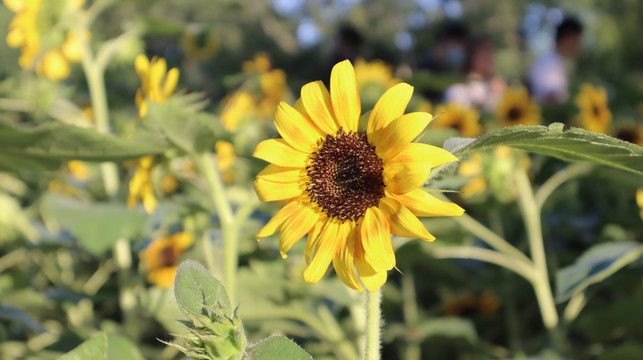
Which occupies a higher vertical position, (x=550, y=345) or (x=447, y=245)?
(x=447, y=245)

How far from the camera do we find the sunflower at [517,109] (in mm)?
1950

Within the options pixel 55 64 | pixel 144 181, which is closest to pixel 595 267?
pixel 144 181

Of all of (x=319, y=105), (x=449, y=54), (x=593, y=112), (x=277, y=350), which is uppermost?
(x=449, y=54)

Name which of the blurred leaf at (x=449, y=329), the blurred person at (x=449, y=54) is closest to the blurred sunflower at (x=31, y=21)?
the blurred leaf at (x=449, y=329)

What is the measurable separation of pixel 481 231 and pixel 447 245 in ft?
0.22

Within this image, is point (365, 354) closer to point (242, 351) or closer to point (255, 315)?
point (242, 351)

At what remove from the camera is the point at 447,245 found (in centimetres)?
91

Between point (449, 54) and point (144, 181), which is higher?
point (449, 54)

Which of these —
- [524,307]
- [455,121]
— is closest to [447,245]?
[524,307]

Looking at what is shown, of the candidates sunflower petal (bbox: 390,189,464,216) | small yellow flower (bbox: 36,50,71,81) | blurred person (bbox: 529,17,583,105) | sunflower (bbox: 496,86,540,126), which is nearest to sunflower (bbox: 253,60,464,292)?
sunflower petal (bbox: 390,189,464,216)

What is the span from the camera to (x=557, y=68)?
387 centimetres

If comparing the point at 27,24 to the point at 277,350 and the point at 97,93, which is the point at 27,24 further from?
the point at 277,350

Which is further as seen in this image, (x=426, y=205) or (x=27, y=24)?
(x=27, y=24)

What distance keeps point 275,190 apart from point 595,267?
1.49 feet
